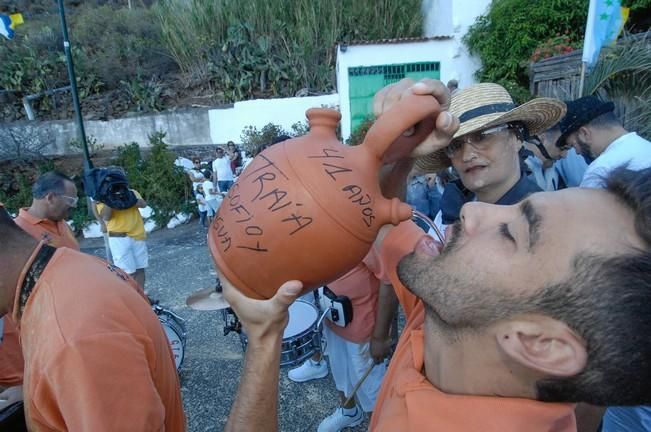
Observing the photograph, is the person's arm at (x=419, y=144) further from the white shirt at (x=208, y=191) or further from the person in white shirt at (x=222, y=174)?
the person in white shirt at (x=222, y=174)

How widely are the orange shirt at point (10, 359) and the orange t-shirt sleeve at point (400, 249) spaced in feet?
6.98

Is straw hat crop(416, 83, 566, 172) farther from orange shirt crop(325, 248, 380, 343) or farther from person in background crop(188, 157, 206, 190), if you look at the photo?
person in background crop(188, 157, 206, 190)

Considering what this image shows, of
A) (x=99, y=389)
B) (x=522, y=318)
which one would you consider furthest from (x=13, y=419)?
(x=522, y=318)

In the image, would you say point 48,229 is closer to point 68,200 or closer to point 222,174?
point 68,200

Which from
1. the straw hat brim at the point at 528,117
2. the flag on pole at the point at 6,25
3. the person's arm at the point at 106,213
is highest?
the flag on pole at the point at 6,25

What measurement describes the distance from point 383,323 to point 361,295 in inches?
10.3

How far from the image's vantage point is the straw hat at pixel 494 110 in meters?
1.95

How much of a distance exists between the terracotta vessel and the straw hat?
975 mm

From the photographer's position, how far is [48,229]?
3.73 m

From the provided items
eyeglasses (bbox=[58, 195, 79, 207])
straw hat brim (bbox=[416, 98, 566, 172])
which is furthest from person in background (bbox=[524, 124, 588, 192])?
eyeglasses (bbox=[58, 195, 79, 207])

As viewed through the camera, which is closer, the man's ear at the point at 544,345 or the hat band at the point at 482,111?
the man's ear at the point at 544,345

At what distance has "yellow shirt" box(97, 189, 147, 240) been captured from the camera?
189 inches

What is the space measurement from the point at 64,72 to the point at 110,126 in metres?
3.94

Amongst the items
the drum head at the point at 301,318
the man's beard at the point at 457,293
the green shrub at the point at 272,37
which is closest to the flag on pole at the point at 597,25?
the drum head at the point at 301,318
